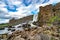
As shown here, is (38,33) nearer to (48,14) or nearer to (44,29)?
(44,29)

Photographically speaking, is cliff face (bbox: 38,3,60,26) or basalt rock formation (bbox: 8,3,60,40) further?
cliff face (bbox: 38,3,60,26)

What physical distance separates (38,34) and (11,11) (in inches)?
46.8

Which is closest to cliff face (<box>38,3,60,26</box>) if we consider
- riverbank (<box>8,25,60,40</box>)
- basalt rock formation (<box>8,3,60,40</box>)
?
basalt rock formation (<box>8,3,60,40</box>)

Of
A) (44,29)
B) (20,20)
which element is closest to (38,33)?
(44,29)

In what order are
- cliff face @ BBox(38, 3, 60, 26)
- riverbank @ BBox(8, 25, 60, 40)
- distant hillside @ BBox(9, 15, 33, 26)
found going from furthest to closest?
cliff face @ BBox(38, 3, 60, 26), distant hillside @ BBox(9, 15, 33, 26), riverbank @ BBox(8, 25, 60, 40)

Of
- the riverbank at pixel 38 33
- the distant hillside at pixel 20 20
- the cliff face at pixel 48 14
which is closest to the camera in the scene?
the riverbank at pixel 38 33

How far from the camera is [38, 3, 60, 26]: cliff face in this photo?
21.0ft

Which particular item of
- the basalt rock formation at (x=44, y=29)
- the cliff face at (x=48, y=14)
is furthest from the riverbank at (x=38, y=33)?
the cliff face at (x=48, y=14)

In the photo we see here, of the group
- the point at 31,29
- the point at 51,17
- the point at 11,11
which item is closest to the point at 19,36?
the point at 31,29

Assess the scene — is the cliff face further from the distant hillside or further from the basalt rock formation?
the distant hillside

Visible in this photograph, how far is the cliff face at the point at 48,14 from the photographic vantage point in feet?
21.0

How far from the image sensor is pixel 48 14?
21.3 ft

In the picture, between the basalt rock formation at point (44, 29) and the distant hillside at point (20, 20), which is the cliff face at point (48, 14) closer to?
the basalt rock formation at point (44, 29)

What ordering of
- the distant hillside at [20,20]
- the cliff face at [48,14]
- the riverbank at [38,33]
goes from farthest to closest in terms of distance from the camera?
the cliff face at [48,14] < the distant hillside at [20,20] < the riverbank at [38,33]
